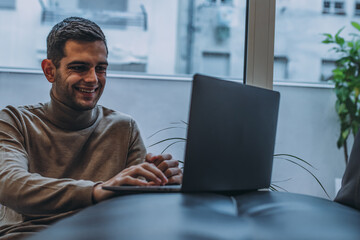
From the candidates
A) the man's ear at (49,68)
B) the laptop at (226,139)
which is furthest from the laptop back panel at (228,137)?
the man's ear at (49,68)

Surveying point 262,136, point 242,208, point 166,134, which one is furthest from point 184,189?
point 166,134

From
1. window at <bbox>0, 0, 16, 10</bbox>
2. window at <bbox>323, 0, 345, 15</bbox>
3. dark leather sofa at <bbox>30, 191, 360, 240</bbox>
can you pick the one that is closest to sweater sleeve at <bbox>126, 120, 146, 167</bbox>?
dark leather sofa at <bbox>30, 191, 360, 240</bbox>

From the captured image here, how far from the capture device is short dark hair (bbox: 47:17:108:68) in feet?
4.78

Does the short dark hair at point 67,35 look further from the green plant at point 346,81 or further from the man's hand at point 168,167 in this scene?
the green plant at point 346,81

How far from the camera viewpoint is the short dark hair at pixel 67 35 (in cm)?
146

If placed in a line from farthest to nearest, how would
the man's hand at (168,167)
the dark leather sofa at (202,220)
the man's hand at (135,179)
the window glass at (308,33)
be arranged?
the window glass at (308,33), the man's hand at (168,167), the man's hand at (135,179), the dark leather sofa at (202,220)

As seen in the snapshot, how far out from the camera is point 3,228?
4.17 feet

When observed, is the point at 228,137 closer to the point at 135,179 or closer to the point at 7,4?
the point at 135,179

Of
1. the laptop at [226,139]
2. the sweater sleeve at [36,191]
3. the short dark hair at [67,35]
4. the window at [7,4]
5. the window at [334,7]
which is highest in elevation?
the window at [334,7]

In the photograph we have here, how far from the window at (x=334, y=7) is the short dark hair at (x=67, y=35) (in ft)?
3.88

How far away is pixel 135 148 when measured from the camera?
1562mm

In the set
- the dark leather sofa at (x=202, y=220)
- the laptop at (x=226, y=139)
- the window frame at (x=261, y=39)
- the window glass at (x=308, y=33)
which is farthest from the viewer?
the window glass at (x=308, y=33)

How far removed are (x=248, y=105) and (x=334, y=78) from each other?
1.17 m

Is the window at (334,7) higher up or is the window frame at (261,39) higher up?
the window at (334,7)
